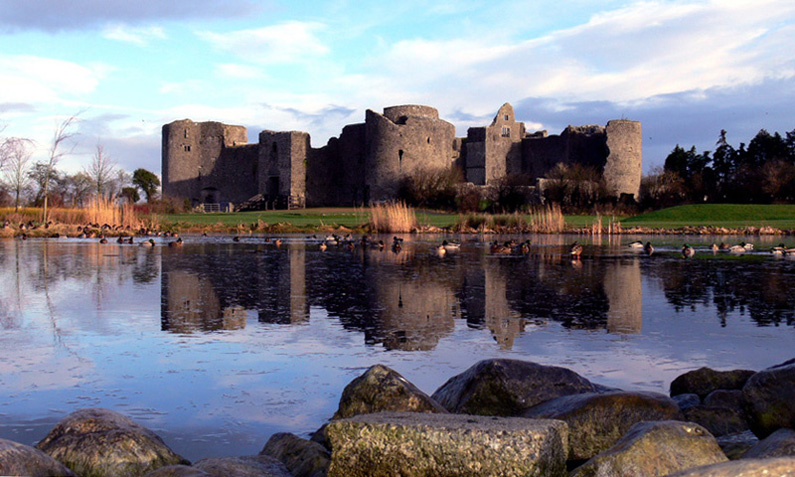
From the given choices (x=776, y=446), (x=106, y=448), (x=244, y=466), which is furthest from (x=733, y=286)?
(x=106, y=448)

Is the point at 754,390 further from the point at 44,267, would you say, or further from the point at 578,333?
the point at 44,267

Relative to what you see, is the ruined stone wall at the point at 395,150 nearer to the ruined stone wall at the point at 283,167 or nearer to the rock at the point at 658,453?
the ruined stone wall at the point at 283,167

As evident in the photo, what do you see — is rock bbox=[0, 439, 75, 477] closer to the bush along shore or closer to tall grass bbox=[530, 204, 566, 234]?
the bush along shore

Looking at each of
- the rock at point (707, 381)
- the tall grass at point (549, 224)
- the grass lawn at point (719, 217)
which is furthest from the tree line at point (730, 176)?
the rock at point (707, 381)

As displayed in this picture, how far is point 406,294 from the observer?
8.38m

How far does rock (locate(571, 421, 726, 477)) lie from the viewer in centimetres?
268

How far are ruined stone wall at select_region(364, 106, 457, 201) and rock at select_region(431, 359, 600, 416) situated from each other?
4271 centimetres

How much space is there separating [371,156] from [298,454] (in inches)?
Result: 1774

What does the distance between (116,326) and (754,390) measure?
4813mm

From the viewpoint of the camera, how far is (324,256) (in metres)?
15.1

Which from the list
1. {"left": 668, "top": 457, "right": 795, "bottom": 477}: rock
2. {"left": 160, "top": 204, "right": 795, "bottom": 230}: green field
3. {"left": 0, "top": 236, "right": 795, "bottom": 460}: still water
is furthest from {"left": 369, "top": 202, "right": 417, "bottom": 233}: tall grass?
{"left": 668, "top": 457, "right": 795, "bottom": 477}: rock

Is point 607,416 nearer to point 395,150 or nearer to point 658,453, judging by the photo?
point 658,453

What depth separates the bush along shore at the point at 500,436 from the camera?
2.66 metres

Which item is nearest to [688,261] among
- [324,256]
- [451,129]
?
[324,256]
